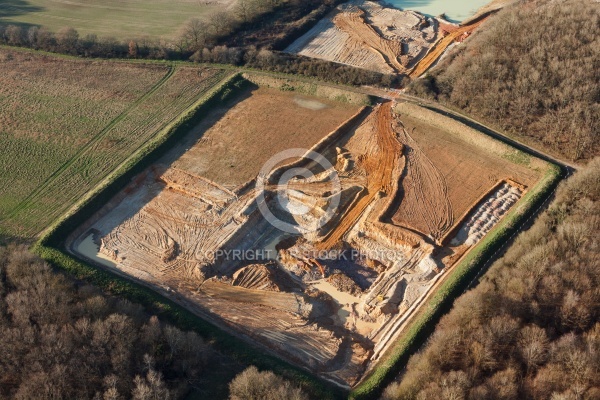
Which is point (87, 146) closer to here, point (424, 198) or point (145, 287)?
point (145, 287)

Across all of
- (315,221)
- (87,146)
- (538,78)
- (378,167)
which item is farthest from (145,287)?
(538,78)

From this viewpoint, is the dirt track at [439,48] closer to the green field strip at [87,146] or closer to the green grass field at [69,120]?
the green grass field at [69,120]

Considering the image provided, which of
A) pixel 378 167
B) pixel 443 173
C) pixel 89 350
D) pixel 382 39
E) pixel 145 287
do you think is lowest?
pixel 145 287

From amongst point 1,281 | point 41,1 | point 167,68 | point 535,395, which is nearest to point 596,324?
point 535,395

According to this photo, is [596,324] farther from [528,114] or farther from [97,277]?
[97,277]

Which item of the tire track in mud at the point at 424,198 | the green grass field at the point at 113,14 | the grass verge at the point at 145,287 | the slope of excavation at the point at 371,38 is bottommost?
the grass verge at the point at 145,287

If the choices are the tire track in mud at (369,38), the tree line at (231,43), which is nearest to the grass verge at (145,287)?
the tree line at (231,43)
